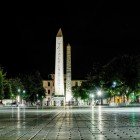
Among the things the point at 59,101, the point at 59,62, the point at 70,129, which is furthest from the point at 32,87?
the point at 70,129

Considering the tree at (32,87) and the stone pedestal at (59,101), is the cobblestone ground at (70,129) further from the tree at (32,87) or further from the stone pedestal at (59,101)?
the tree at (32,87)

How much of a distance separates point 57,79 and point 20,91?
39066 mm

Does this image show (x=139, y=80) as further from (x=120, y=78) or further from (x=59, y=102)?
(x=59, y=102)

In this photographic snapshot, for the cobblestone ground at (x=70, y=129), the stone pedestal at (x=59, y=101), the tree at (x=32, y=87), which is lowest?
the cobblestone ground at (x=70, y=129)

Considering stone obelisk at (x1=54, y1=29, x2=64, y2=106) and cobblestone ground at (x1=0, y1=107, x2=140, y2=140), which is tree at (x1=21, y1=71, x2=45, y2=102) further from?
cobblestone ground at (x1=0, y1=107, x2=140, y2=140)

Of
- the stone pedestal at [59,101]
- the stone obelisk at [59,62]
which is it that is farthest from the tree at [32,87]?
the stone obelisk at [59,62]

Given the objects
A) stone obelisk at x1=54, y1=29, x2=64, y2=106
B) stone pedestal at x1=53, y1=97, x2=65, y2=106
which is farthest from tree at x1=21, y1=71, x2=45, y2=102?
stone obelisk at x1=54, y1=29, x2=64, y2=106

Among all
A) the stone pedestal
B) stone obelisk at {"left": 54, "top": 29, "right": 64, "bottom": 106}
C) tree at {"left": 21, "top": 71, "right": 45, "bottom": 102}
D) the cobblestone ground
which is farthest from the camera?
tree at {"left": 21, "top": 71, "right": 45, "bottom": 102}

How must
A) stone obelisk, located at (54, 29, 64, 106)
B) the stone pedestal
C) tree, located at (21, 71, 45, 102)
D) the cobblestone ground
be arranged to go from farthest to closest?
tree, located at (21, 71, 45, 102) < the stone pedestal < stone obelisk, located at (54, 29, 64, 106) < the cobblestone ground

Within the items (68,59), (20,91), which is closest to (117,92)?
(68,59)

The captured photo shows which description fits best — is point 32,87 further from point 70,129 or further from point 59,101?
point 70,129

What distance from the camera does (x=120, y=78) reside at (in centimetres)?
10644

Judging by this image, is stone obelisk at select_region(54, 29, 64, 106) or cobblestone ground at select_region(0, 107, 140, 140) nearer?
cobblestone ground at select_region(0, 107, 140, 140)

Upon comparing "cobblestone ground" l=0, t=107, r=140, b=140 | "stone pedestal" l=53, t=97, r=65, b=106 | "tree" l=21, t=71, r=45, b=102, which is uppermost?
"tree" l=21, t=71, r=45, b=102
